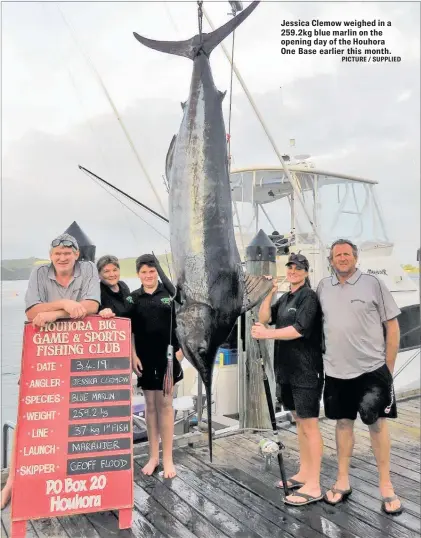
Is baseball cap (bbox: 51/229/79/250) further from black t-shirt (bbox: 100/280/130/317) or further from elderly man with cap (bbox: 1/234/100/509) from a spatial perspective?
black t-shirt (bbox: 100/280/130/317)

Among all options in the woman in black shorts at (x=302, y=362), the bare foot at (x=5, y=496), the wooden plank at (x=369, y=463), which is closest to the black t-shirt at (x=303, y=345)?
the woman in black shorts at (x=302, y=362)

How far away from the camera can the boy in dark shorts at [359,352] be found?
7.59 feet

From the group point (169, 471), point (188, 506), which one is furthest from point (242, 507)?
point (169, 471)

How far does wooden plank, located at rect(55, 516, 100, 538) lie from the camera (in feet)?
7.19

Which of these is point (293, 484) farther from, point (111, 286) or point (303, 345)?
point (111, 286)

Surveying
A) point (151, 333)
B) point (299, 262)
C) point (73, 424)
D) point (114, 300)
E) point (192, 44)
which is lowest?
point (73, 424)

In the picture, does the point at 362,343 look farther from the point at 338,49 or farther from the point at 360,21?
the point at 360,21

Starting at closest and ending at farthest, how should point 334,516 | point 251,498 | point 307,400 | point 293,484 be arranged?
point 334,516 → point 307,400 → point 251,498 → point 293,484

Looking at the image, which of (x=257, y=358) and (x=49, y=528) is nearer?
(x=49, y=528)

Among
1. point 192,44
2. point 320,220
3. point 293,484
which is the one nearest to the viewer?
point 192,44

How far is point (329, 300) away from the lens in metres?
2.44

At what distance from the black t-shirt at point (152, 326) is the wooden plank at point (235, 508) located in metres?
0.76

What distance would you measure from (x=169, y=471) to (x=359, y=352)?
4.73ft

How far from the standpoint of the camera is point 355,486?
2727mm
